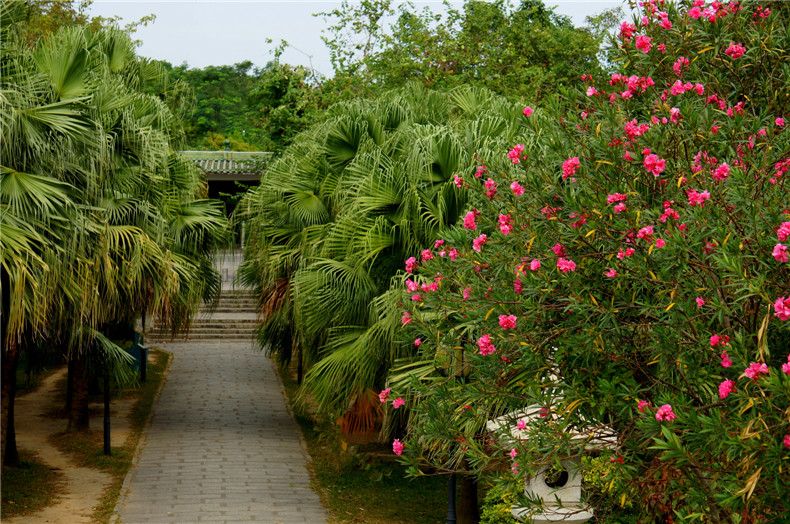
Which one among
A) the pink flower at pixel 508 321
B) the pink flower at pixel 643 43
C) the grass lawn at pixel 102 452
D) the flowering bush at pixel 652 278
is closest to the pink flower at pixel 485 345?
the flowering bush at pixel 652 278

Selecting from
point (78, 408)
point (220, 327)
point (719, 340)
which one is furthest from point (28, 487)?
point (220, 327)

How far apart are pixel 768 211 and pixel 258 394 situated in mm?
17534

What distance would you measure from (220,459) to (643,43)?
10558 mm

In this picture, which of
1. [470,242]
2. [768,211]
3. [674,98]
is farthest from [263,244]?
[768,211]

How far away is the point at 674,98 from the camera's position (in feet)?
18.0

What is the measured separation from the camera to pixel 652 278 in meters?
4.61

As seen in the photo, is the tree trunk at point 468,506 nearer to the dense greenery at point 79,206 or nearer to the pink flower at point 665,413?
the dense greenery at point 79,206

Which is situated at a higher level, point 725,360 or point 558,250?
point 558,250

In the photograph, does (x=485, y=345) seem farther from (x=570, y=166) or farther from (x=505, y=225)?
(x=570, y=166)

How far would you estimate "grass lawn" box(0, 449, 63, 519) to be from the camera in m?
11.3

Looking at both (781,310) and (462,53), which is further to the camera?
(462,53)

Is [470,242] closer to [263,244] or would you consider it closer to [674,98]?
[674,98]

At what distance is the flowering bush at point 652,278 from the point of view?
13.6 feet

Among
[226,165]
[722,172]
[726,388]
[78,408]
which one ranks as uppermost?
[226,165]
